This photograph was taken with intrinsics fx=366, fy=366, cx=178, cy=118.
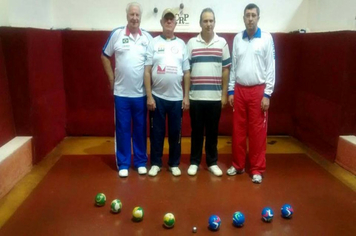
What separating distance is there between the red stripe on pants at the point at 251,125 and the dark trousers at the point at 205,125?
198 mm

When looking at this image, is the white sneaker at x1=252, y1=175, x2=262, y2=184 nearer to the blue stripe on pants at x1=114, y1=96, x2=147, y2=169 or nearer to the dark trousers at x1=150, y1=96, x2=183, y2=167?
the dark trousers at x1=150, y1=96, x2=183, y2=167

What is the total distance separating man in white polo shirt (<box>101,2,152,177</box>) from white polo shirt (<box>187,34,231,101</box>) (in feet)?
1.58

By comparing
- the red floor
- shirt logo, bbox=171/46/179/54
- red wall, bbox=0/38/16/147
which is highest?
shirt logo, bbox=171/46/179/54

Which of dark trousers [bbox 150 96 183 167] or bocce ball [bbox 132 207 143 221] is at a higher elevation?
dark trousers [bbox 150 96 183 167]

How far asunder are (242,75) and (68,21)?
2.66 metres

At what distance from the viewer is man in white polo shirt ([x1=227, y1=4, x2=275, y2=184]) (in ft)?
11.0

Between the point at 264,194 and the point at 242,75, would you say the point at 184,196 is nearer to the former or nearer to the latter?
the point at 264,194

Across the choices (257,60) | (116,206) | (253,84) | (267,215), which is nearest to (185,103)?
(253,84)

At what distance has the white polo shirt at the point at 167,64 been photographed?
11.1 feet

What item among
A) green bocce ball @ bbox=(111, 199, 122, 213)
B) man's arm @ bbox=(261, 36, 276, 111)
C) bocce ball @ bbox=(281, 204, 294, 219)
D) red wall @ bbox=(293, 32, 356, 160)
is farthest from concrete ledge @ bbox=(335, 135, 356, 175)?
green bocce ball @ bbox=(111, 199, 122, 213)

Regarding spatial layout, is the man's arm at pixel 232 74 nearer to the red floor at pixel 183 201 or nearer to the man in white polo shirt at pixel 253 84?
the man in white polo shirt at pixel 253 84

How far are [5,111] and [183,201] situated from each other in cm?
197

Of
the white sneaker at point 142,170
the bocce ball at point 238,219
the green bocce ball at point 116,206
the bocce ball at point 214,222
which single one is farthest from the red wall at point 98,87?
the bocce ball at point 214,222

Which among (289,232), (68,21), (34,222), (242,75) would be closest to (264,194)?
(289,232)
